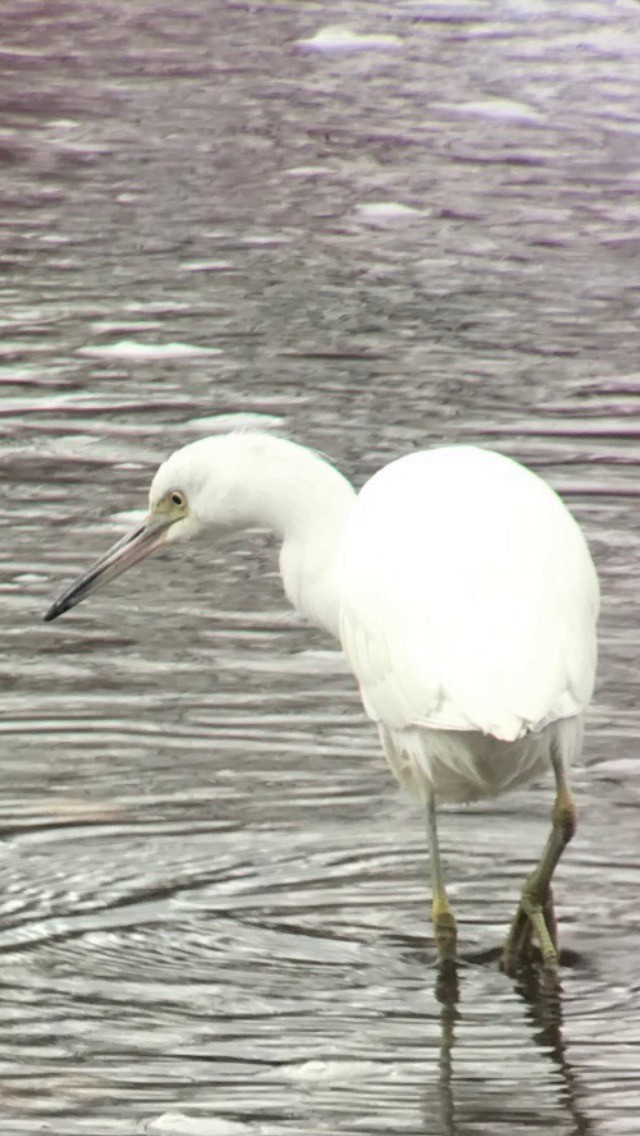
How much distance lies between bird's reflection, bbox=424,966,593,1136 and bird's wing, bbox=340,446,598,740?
666mm

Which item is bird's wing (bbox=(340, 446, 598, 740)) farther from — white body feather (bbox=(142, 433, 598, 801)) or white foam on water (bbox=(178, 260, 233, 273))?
white foam on water (bbox=(178, 260, 233, 273))

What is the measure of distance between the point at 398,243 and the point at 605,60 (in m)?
5.18

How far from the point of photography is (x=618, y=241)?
1362cm

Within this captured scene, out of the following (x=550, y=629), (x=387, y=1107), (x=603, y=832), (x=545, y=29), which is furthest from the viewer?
(x=545, y=29)

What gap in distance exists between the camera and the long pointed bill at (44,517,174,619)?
275 inches

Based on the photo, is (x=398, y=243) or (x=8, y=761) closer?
(x=8, y=761)

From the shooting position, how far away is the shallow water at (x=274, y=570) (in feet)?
18.2

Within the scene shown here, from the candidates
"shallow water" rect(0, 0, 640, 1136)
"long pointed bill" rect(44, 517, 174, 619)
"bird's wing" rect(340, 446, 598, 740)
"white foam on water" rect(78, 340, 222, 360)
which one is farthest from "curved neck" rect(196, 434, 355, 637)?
"white foam on water" rect(78, 340, 222, 360)

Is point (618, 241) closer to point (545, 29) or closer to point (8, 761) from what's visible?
point (545, 29)

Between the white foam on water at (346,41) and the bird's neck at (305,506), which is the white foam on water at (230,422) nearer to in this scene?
the bird's neck at (305,506)

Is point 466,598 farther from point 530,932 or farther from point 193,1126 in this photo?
point 193,1126

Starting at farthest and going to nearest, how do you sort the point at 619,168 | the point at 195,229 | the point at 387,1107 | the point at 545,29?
1. the point at 545,29
2. the point at 619,168
3. the point at 195,229
4. the point at 387,1107

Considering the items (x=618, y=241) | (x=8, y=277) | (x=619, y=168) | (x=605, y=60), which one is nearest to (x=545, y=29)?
(x=605, y=60)

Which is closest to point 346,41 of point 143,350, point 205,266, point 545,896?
point 205,266
